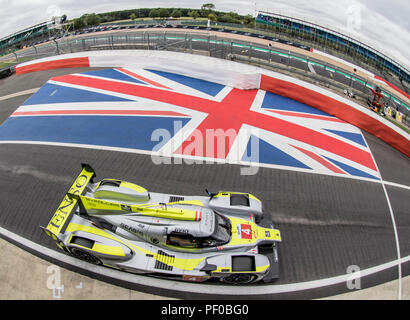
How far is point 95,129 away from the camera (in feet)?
40.1

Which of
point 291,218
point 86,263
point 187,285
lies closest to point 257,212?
point 291,218

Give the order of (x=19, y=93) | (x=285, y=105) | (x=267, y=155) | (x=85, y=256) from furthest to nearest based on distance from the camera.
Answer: (x=19, y=93)
(x=285, y=105)
(x=267, y=155)
(x=85, y=256)

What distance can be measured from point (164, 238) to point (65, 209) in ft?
10.4

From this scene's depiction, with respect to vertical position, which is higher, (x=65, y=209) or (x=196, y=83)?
(x=196, y=83)

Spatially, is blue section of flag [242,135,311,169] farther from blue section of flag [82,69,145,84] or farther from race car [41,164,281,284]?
blue section of flag [82,69,145,84]

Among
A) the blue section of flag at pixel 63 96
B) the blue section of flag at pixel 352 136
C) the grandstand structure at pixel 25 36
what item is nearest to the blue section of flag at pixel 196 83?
the blue section of flag at pixel 63 96

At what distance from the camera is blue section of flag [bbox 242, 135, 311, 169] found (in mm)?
10758

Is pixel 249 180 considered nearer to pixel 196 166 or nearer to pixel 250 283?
pixel 196 166

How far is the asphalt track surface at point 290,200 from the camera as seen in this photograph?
7828 millimetres

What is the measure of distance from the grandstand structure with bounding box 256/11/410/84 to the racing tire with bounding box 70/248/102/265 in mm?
33642

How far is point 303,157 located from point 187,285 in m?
7.17

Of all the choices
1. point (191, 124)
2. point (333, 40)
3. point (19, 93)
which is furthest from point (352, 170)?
point (333, 40)

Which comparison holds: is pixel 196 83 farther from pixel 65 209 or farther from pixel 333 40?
pixel 333 40

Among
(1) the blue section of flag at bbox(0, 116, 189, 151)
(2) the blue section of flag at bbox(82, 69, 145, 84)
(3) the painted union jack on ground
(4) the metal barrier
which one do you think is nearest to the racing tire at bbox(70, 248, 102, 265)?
(3) the painted union jack on ground
